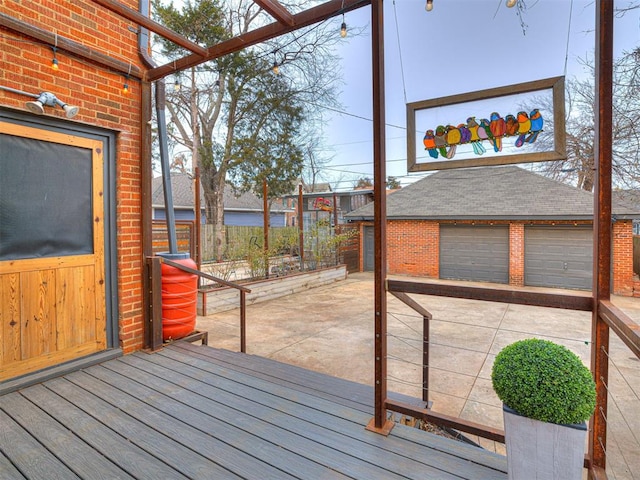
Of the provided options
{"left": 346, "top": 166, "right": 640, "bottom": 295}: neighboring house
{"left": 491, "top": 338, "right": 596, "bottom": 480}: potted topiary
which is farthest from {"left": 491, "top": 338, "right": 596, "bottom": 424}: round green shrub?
{"left": 346, "top": 166, "right": 640, "bottom": 295}: neighboring house

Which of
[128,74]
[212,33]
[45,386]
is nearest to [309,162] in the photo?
[212,33]

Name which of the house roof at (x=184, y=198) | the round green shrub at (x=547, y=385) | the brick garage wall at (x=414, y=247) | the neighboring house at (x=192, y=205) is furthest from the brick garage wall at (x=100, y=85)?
the neighboring house at (x=192, y=205)

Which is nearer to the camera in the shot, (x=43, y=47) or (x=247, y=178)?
(x=43, y=47)

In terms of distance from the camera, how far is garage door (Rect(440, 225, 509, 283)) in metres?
10.8

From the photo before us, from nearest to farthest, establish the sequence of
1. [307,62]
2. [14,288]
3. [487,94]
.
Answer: [487,94], [14,288], [307,62]

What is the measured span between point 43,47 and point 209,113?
408 inches

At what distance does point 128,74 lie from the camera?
3.18 meters

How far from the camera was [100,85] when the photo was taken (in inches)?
119

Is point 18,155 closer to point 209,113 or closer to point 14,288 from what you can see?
point 14,288

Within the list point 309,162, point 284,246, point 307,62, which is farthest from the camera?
point 309,162

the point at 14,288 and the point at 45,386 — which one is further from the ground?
the point at 14,288

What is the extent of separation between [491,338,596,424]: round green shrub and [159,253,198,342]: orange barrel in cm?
302

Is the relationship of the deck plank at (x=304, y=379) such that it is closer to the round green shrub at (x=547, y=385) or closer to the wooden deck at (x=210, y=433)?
the wooden deck at (x=210, y=433)

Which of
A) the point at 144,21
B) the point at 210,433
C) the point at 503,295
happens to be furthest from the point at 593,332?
the point at 144,21
